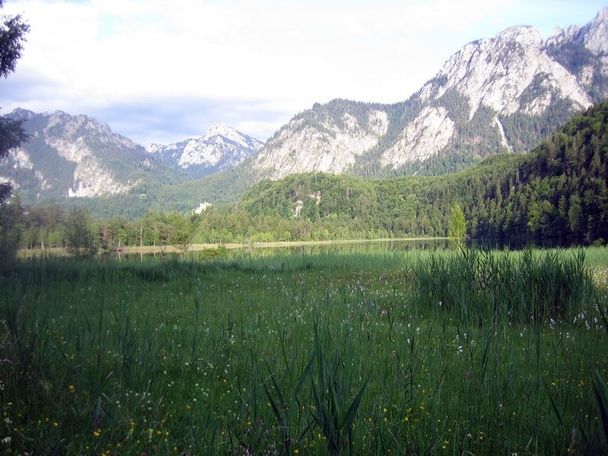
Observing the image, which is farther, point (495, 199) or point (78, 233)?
point (495, 199)

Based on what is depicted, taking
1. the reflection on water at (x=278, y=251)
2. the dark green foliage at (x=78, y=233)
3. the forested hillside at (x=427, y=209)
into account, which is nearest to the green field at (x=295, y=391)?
the forested hillside at (x=427, y=209)

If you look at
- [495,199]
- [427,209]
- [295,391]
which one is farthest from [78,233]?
[427,209]

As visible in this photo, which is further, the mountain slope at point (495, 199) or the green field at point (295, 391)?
the mountain slope at point (495, 199)

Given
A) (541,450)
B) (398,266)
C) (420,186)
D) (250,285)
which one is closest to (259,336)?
(541,450)

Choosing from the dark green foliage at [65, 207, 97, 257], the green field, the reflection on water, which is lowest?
the reflection on water

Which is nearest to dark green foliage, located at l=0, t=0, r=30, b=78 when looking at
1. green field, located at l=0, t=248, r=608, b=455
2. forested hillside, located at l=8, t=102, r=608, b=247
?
forested hillside, located at l=8, t=102, r=608, b=247

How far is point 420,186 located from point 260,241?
104270 mm

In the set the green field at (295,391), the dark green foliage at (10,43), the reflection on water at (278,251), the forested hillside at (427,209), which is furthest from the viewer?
the forested hillside at (427,209)

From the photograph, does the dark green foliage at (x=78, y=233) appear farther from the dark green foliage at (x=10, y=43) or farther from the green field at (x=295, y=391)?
the green field at (x=295, y=391)

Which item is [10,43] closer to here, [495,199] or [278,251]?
[278,251]

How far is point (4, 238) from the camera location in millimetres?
9633

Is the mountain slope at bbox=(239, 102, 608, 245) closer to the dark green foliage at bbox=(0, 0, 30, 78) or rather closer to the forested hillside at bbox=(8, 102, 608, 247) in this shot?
the forested hillside at bbox=(8, 102, 608, 247)

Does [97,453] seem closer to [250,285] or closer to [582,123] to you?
[250,285]

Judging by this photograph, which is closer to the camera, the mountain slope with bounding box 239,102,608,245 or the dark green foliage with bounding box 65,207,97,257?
the dark green foliage with bounding box 65,207,97,257
